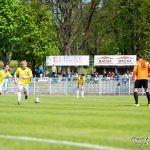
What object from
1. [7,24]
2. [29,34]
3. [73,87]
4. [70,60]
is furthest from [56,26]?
[73,87]

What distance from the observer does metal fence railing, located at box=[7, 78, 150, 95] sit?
44.2m

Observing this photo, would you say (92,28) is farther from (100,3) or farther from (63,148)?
(63,148)

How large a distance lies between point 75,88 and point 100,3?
25775mm

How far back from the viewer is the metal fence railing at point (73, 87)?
4416cm

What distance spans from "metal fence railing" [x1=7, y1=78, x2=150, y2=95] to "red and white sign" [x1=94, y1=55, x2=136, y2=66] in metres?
13.9

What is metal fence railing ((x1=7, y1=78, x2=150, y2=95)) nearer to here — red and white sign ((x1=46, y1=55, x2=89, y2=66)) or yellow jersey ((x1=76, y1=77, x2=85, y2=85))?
yellow jersey ((x1=76, y1=77, x2=85, y2=85))

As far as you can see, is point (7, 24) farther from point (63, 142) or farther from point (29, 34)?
point (63, 142)

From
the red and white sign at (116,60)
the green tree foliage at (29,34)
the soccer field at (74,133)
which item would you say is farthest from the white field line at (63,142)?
the green tree foliage at (29,34)

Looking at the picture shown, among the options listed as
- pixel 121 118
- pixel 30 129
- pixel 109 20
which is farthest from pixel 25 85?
pixel 109 20

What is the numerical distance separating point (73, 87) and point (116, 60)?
575 inches

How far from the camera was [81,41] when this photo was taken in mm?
68188

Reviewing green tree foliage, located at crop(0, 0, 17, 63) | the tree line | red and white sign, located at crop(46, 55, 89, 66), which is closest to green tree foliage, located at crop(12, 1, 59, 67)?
the tree line

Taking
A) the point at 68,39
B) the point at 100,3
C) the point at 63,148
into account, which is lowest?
the point at 63,148

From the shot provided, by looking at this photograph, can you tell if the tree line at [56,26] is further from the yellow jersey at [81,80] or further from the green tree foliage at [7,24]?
the yellow jersey at [81,80]
